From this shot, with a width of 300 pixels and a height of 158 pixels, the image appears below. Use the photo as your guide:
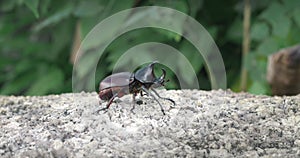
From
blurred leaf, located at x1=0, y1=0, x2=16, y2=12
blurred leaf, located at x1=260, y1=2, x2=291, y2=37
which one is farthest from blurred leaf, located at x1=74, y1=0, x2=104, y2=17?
blurred leaf, located at x1=260, y1=2, x2=291, y2=37

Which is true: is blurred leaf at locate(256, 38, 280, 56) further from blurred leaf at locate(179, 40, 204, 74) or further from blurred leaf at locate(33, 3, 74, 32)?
blurred leaf at locate(33, 3, 74, 32)

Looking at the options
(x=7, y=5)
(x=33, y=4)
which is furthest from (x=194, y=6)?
(x=7, y=5)

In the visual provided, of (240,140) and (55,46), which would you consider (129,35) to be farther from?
(240,140)

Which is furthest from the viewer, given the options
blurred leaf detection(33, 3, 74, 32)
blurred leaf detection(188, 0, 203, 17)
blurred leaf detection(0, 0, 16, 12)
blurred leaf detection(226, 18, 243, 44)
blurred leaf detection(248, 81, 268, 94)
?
blurred leaf detection(0, 0, 16, 12)

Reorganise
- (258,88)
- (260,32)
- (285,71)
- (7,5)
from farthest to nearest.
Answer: (7,5)
(260,32)
(258,88)
(285,71)

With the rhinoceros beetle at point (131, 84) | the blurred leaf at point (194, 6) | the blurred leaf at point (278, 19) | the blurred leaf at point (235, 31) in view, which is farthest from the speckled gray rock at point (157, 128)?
the blurred leaf at point (235, 31)

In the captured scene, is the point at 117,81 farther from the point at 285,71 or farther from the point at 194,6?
the point at 194,6
